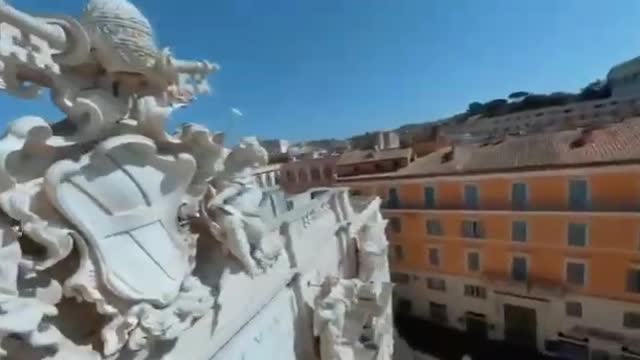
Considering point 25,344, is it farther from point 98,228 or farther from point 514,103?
point 514,103

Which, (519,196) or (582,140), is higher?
(582,140)

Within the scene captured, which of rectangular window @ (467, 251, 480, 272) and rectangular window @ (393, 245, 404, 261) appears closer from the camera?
rectangular window @ (467, 251, 480, 272)

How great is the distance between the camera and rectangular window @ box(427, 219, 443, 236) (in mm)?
17766

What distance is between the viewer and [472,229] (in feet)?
55.4

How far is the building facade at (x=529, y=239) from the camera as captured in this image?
1380cm

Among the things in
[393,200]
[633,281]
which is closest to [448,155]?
[393,200]

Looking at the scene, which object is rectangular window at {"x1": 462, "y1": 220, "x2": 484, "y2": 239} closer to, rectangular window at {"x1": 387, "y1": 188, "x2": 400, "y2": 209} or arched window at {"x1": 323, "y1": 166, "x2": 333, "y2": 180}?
rectangular window at {"x1": 387, "y1": 188, "x2": 400, "y2": 209}

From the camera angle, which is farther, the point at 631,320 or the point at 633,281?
the point at 631,320

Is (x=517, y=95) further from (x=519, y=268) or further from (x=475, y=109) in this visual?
(x=519, y=268)

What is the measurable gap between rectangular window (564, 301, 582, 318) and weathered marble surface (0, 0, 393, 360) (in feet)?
43.5

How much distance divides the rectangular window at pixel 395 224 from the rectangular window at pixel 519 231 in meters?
4.38

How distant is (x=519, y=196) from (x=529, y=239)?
1.43 meters

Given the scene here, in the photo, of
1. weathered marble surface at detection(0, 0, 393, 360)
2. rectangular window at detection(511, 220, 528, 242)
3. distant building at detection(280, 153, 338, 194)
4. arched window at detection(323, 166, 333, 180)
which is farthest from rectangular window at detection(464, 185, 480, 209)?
weathered marble surface at detection(0, 0, 393, 360)

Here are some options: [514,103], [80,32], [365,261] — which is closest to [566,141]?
[365,261]
